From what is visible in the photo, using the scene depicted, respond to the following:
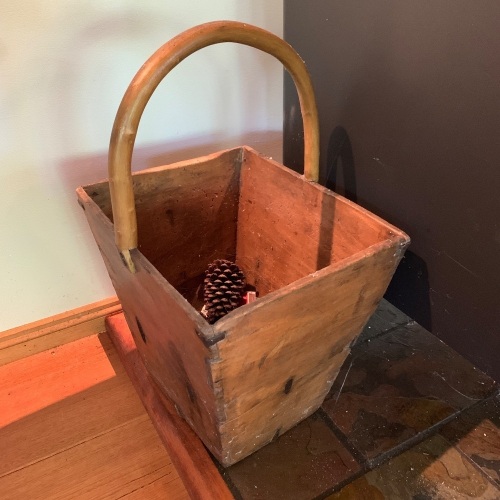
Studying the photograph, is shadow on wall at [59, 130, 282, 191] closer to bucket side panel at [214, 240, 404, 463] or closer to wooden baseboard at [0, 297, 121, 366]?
wooden baseboard at [0, 297, 121, 366]

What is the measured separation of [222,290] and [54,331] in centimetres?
33

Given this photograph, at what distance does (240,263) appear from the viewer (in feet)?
2.83

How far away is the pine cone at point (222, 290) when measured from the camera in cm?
71

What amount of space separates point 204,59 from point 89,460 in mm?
624

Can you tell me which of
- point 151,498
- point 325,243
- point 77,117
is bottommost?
point 151,498

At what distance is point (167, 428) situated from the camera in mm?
678

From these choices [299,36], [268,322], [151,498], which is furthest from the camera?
[299,36]

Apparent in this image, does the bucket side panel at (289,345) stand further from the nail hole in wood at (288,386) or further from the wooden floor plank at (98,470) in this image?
the wooden floor plank at (98,470)

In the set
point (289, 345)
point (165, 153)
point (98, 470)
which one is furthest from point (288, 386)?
point (165, 153)

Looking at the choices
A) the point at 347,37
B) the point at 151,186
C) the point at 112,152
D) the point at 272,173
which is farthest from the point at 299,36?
the point at 112,152

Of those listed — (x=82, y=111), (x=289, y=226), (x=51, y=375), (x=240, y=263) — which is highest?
(x=82, y=111)

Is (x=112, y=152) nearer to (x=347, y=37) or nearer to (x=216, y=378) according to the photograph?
(x=216, y=378)

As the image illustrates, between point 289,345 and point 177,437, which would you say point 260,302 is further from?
point 177,437

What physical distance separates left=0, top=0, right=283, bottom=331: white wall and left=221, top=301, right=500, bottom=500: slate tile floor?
44 centimetres
